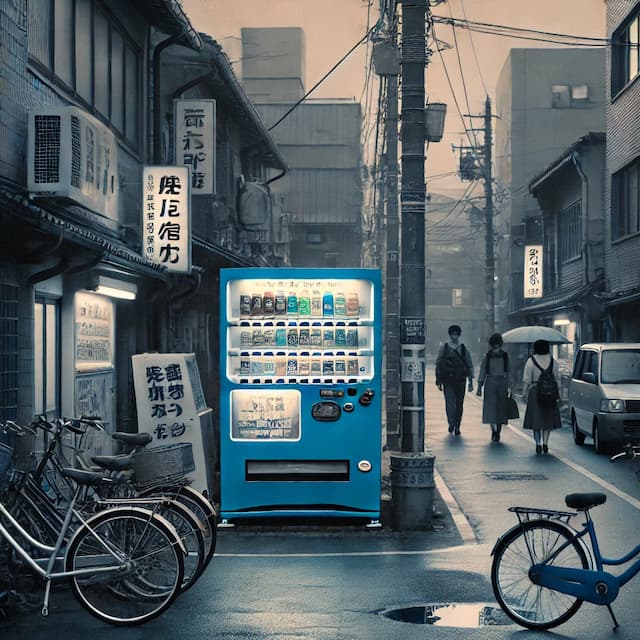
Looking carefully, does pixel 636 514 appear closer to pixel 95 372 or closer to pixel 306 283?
pixel 306 283

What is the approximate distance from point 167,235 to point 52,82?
3.69 m

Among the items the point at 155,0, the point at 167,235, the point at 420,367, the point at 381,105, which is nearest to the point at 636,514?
the point at 420,367

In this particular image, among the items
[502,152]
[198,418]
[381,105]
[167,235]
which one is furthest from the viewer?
[502,152]

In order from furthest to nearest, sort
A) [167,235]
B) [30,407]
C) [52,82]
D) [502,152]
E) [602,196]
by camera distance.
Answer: [502,152], [602,196], [167,235], [52,82], [30,407]

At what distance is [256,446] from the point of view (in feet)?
36.6

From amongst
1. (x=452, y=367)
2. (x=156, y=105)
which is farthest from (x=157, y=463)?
(x=452, y=367)

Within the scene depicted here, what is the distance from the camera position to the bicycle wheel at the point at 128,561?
696 cm

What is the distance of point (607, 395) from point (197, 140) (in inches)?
332

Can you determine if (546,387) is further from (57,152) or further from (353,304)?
(57,152)

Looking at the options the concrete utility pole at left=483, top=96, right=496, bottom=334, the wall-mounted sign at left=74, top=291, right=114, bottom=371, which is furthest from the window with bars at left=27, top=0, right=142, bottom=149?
the concrete utility pole at left=483, top=96, right=496, bottom=334

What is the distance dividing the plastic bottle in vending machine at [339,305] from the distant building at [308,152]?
4064 cm

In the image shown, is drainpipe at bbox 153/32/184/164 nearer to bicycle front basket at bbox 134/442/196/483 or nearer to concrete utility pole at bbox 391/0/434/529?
concrete utility pole at bbox 391/0/434/529

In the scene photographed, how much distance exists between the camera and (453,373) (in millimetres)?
21047

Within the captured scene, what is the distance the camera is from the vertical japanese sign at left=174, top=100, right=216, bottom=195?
19000mm
